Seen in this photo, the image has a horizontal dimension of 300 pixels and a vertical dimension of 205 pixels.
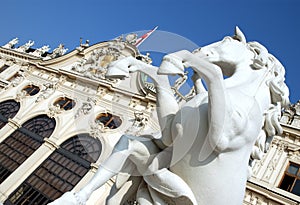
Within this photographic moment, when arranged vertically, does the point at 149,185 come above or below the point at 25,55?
below

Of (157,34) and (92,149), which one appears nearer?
(157,34)

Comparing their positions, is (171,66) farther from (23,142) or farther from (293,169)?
(23,142)

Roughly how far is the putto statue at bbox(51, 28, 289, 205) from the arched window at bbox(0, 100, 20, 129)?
14702 millimetres

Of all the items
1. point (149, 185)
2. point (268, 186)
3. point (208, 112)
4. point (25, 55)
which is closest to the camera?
point (208, 112)

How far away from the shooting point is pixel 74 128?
1367 centimetres

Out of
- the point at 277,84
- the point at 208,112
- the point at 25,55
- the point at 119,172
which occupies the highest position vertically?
the point at 25,55

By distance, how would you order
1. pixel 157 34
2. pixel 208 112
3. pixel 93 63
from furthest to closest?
pixel 93 63 → pixel 157 34 → pixel 208 112

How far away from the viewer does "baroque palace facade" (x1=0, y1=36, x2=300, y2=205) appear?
400 inches

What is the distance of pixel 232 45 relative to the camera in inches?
118

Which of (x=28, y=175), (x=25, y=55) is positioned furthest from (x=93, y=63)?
(x=28, y=175)

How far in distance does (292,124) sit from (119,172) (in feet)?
34.2

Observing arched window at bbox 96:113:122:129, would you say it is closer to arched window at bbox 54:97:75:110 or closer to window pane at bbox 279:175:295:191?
arched window at bbox 54:97:75:110

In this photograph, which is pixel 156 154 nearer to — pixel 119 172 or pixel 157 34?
pixel 119 172

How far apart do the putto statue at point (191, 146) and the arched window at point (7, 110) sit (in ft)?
48.2
